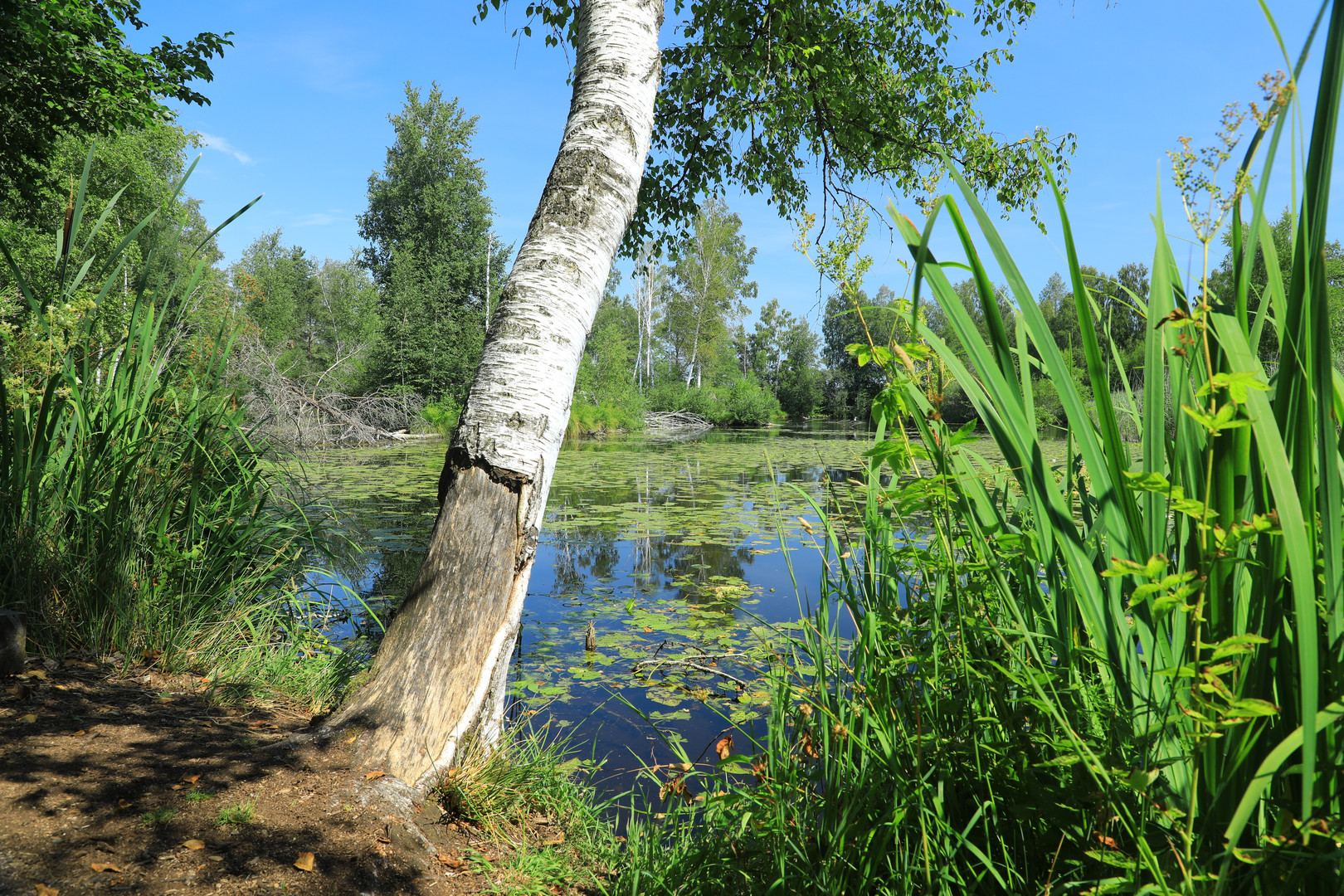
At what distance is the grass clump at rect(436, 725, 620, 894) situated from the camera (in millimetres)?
1839

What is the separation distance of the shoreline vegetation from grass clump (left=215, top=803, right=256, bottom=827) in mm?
11

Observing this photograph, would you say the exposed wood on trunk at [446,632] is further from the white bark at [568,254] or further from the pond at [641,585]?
the pond at [641,585]

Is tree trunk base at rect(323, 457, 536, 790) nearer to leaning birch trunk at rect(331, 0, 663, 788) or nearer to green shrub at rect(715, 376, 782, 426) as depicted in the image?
leaning birch trunk at rect(331, 0, 663, 788)

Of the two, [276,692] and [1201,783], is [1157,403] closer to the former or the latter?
[1201,783]

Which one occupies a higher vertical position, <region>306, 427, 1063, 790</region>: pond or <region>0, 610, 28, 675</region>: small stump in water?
<region>0, 610, 28, 675</region>: small stump in water

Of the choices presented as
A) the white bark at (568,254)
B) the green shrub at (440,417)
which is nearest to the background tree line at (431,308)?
the green shrub at (440,417)

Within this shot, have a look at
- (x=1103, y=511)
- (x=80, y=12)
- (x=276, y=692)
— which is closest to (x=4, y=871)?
(x=276, y=692)

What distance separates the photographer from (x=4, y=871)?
1.32m

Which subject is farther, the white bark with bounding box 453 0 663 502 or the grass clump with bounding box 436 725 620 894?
the white bark with bounding box 453 0 663 502

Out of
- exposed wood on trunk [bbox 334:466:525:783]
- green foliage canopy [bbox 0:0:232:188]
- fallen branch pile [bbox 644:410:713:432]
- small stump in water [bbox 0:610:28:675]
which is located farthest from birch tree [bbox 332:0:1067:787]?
fallen branch pile [bbox 644:410:713:432]

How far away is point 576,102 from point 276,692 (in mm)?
2503

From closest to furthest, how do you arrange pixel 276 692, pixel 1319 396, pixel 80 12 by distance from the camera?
pixel 1319 396
pixel 276 692
pixel 80 12

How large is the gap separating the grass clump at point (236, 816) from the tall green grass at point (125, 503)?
1131mm

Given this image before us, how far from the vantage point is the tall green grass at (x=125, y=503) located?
2.49 m
